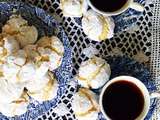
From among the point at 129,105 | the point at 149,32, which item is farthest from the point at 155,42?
the point at 129,105

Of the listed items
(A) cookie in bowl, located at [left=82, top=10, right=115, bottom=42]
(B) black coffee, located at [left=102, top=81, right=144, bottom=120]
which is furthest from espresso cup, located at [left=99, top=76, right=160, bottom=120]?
(A) cookie in bowl, located at [left=82, top=10, right=115, bottom=42]

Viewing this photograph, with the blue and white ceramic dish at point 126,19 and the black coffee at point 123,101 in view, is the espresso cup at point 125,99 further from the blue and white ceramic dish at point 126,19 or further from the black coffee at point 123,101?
the blue and white ceramic dish at point 126,19

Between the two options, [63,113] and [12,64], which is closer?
[12,64]

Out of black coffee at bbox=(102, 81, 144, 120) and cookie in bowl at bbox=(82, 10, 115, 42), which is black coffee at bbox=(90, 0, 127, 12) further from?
black coffee at bbox=(102, 81, 144, 120)

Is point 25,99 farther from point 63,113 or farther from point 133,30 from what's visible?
point 133,30

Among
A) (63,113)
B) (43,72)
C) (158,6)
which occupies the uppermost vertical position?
(158,6)

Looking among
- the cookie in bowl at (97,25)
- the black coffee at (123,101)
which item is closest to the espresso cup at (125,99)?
the black coffee at (123,101)

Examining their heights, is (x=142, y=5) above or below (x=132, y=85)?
above

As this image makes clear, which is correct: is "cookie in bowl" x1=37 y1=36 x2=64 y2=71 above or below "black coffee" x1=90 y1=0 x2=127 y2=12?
Result: below
